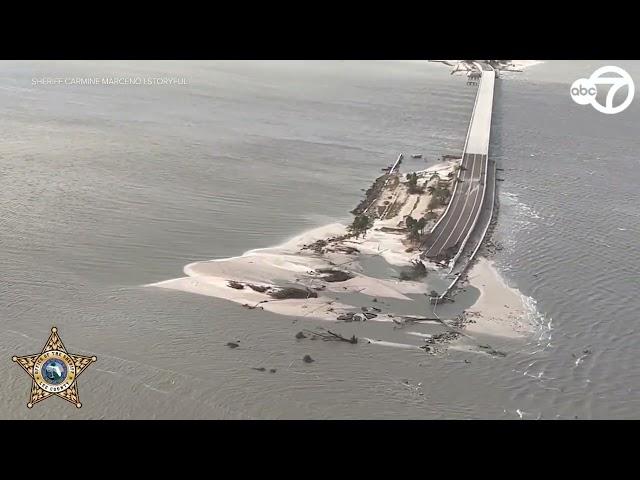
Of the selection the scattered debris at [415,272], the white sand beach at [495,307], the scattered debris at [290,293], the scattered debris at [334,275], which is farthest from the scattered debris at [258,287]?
the white sand beach at [495,307]

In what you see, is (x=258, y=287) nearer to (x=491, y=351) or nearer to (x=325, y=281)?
(x=325, y=281)

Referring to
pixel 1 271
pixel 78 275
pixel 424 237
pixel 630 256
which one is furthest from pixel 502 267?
pixel 1 271

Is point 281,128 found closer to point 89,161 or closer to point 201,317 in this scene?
point 89,161

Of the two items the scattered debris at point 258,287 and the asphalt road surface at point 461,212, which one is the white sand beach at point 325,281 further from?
the asphalt road surface at point 461,212

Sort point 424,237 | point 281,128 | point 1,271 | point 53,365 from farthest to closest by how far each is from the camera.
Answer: point 281,128 < point 424,237 < point 1,271 < point 53,365

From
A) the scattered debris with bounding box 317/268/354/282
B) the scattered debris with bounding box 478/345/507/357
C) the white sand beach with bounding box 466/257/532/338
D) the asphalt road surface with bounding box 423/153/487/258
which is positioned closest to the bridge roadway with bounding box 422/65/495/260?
the asphalt road surface with bounding box 423/153/487/258

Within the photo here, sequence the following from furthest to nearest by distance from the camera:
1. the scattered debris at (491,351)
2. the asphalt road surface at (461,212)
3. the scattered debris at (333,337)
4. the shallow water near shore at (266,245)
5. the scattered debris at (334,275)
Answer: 1. the asphalt road surface at (461,212)
2. the scattered debris at (334,275)
3. the scattered debris at (333,337)
4. the scattered debris at (491,351)
5. the shallow water near shore at (266,245)
